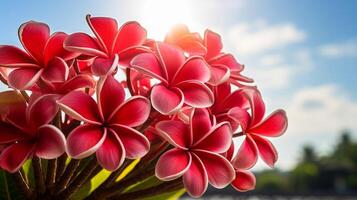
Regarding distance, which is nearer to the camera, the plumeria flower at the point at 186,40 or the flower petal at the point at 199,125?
the flower petal at the point at 199,125

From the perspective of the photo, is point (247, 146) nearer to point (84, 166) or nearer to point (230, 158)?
point (230, 158)

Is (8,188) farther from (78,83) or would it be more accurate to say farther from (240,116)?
(240,116)

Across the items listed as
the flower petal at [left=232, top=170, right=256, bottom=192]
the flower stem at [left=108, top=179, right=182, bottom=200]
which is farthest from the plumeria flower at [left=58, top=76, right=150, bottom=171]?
the flower petal at [left=232, top=170, right=256, bottom=192]

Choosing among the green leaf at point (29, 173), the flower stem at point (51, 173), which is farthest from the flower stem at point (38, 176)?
the green leaf at point (29, 173)

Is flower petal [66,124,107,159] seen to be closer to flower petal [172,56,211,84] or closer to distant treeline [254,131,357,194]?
flower petal [172,56,211,84]

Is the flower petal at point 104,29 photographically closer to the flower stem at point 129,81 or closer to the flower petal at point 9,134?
the flower stem at point 129,81

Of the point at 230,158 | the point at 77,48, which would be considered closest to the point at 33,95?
the point at 77,48

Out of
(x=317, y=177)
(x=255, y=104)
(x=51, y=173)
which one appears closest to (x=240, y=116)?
(x=255, y=104)
